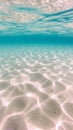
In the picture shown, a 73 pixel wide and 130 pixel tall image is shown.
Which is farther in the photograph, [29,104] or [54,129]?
[29,104]

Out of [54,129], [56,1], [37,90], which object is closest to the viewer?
[54,129]

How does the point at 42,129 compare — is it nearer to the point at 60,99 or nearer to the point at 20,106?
the point at 20,106

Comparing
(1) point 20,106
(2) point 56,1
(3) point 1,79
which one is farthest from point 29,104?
(2) point 56,1

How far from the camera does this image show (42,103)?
368 cm

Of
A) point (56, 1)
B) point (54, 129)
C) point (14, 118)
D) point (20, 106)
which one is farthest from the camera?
point (56, 1)

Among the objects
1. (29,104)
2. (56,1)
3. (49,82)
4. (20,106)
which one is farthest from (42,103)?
(56,1)

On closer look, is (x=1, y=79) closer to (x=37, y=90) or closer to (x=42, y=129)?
(x=37, y=90)

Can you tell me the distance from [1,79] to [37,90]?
186 centimetres

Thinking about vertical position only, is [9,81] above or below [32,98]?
below

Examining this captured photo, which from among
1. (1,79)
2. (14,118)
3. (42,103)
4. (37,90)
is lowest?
(1,79)

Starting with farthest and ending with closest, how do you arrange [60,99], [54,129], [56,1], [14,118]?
[56,1], [60,99], [14,118], [54,129]

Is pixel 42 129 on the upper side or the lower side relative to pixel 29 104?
upper

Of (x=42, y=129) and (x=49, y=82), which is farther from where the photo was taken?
(x=49, y=82)

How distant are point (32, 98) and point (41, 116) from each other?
835 mm
